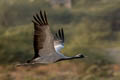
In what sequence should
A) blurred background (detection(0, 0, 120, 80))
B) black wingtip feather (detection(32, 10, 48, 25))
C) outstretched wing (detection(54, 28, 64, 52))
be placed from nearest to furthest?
1. black wingtip feather (detection(32, 10, 48, 25))
2. outstretched wing (detection(54, 28, 64, 52))
3. blurred background (detection(0, 0, 120, 80))

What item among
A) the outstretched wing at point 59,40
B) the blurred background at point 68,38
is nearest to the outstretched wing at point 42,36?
the outstretched wing at point 59,40

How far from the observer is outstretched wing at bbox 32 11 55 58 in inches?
290

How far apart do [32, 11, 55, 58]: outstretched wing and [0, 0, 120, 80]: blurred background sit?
359 inches

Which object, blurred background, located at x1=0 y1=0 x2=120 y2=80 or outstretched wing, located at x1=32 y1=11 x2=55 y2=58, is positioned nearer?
outstretched wing, located at x1=32 y1=11 x2=55 y2=58

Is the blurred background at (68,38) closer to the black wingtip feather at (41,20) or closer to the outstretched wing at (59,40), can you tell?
the outstretched wing at (59,40)

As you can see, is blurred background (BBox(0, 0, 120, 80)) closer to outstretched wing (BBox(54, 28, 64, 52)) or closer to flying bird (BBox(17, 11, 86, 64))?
outstretched wing (BBox(54, 28, 64, 52))

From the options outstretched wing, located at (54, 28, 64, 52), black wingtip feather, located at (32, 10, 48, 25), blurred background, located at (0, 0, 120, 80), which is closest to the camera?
black wingtip feather, located at (32, 10, 48, 25)

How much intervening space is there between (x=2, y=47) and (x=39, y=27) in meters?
12.3

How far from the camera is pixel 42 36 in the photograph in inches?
292

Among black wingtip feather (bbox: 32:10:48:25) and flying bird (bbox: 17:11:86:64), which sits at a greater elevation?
black wingtip feather (bbox: 32:10:48:25)

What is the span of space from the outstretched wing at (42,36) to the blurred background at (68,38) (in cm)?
912

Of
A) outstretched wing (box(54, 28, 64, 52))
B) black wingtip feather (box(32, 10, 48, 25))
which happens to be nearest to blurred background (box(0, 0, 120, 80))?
outstretched wing (box(54, 28, 64, 52))

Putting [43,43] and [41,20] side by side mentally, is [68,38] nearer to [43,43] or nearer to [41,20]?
[43,43]

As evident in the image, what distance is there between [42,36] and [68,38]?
12.7m
